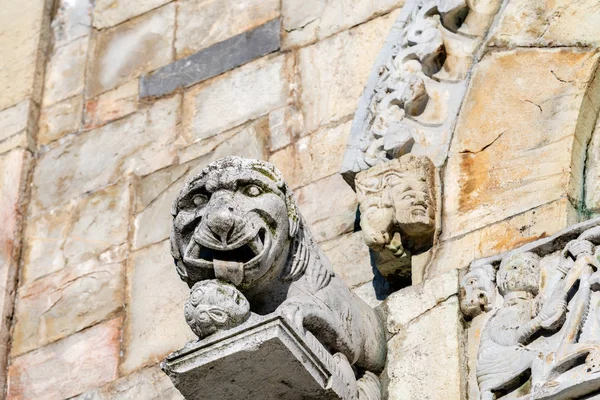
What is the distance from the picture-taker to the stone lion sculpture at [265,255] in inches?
192

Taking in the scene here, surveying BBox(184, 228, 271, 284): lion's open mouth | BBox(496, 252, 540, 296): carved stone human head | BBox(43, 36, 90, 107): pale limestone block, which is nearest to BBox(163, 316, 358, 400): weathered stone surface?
BBox(184, 228, 271, 284): lion's open mouth


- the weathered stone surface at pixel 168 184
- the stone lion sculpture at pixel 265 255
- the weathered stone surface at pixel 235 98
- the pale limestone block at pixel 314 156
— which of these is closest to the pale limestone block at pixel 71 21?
the weathered stone surface at pixel 235 98

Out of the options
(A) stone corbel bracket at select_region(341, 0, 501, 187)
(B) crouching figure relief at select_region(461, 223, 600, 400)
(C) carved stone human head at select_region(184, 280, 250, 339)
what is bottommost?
(B) crouching figure relief at select_region(461, 223, 600, 400)

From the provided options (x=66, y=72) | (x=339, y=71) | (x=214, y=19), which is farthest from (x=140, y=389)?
(x=66, y=72)

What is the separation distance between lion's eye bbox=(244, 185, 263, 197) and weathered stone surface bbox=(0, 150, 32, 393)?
2081 mm

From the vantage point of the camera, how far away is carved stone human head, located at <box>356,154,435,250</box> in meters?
5.42

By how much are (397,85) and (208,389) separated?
147 centimetres

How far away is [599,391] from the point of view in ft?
15.0

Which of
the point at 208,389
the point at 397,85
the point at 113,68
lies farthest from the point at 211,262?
the point at 113,68

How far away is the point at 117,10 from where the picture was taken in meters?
7.56

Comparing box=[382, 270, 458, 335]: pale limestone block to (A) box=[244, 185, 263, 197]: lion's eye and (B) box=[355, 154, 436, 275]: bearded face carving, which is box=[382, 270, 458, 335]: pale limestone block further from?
(A) box=[244, 185, 263, 197]: lion's eye

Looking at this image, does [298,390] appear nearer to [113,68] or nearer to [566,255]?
[566,255]

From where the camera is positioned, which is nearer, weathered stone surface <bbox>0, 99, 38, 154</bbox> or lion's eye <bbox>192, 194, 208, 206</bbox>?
lion's eye <bbox>192, 194, 208, 206</bbox>

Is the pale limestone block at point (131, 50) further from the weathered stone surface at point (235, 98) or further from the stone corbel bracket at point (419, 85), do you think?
the stone corbel bracket at point (419, 85)
